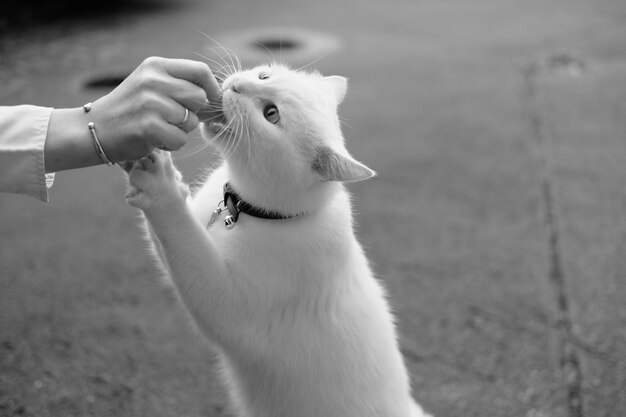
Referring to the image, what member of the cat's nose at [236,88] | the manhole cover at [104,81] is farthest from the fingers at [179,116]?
the manhole cover at [104,81]

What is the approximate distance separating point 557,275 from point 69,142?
8.63ft

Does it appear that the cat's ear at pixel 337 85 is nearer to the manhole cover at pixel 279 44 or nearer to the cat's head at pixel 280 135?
the cat's head at pixel 280 135

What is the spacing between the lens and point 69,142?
1.42 meters

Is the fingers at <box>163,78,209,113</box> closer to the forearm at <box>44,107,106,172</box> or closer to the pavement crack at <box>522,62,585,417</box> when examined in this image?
the forearm at <box>44,107,106,172</box>

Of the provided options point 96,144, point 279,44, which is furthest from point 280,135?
point 279,44

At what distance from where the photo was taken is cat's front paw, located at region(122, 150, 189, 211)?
1.47m

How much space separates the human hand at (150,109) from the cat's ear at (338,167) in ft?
1.25

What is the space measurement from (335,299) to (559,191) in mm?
2671

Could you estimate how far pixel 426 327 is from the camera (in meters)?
2.89

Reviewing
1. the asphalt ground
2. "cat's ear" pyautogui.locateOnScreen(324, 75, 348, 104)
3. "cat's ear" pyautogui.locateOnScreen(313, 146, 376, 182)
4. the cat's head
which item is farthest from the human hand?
the asphalt ground

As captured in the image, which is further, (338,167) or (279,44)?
(279,44)

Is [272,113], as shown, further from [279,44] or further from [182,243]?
[279,44]

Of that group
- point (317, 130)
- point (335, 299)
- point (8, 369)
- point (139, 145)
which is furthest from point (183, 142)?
point (8, 369)

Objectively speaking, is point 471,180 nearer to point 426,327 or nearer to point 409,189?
point 409,189
